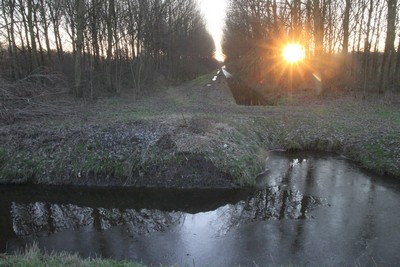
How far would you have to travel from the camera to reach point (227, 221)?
28.0ft

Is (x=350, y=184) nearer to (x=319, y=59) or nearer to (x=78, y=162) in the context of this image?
(x=78, y=162)

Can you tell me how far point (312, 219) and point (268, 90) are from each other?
879 inches

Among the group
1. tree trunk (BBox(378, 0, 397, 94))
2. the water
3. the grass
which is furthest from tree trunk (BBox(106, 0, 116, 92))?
the grass

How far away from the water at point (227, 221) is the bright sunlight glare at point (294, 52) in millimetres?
19432

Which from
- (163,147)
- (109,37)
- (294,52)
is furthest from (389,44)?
(109,37)

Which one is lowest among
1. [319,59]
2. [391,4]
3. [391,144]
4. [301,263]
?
[301,263]

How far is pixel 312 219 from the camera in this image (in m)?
8.33

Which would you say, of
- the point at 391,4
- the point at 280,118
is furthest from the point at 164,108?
the point at 391,4

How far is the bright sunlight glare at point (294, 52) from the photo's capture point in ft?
94.7

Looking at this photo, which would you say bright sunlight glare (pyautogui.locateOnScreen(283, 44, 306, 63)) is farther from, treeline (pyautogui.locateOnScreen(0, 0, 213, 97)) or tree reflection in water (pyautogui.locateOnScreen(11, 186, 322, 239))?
tree reflection in water (pyautogui.locateOnScreen(11, 186, 322, 239))

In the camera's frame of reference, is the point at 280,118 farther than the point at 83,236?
Yes

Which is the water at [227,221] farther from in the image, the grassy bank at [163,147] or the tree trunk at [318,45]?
the tree trunk at [318,45]

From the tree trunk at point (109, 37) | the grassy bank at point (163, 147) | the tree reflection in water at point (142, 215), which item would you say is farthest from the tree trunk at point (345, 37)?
the tree reflection in water at point (142, 215)

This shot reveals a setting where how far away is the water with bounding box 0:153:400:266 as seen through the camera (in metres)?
6.96
